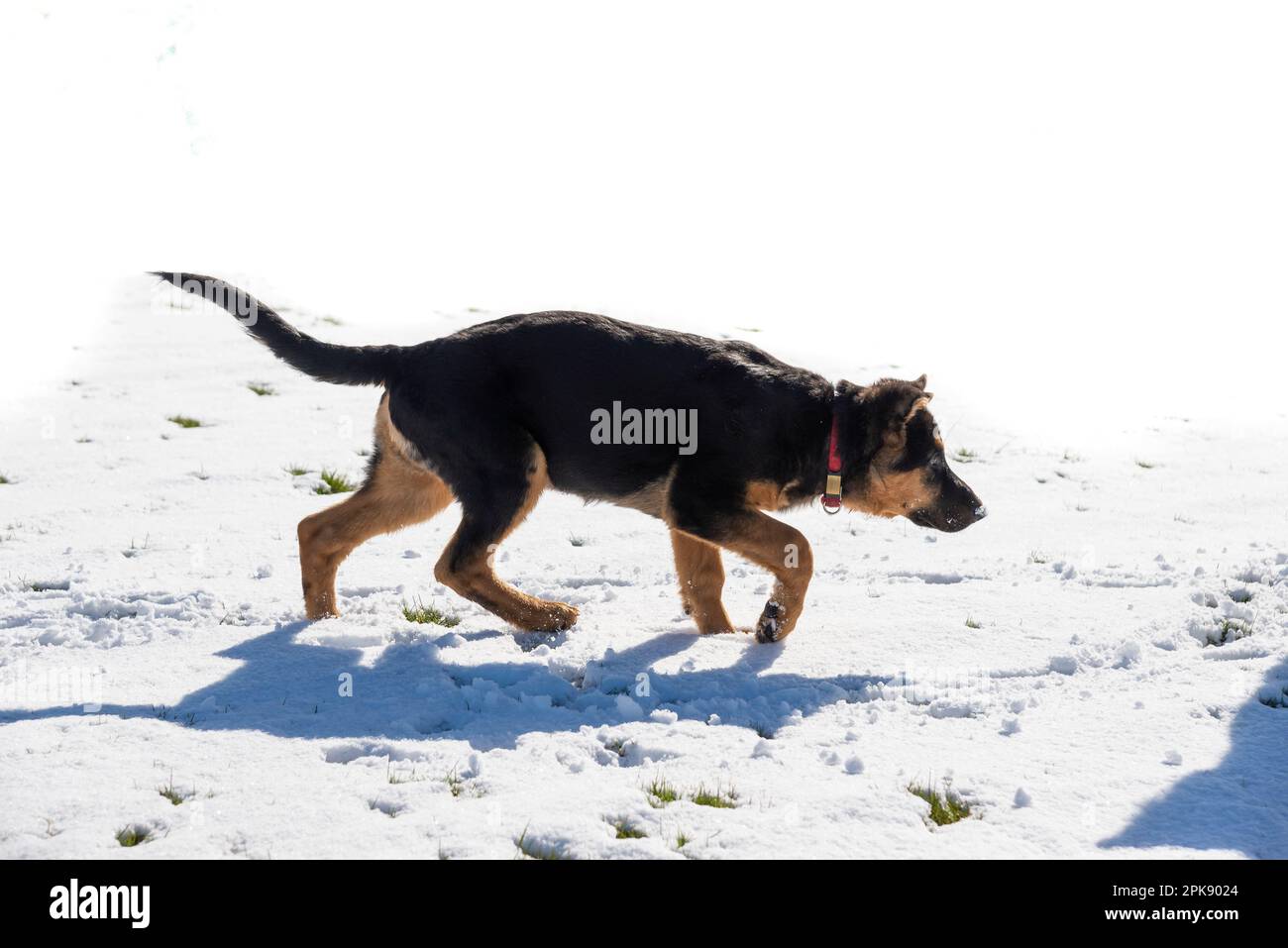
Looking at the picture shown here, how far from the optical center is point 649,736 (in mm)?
4324

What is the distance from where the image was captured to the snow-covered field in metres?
3.54

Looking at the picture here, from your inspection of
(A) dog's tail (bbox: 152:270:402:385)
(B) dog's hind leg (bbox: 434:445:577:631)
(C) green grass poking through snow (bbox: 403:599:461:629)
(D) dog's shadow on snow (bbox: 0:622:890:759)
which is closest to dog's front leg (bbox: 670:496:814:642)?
(D) dog's shadow on snow (bbox: 0:622:890:759)

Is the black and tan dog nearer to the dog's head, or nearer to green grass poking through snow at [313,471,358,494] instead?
the dog's head

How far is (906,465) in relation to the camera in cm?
614

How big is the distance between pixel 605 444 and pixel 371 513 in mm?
1326

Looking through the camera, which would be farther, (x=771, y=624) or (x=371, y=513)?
(x=371, y=513)

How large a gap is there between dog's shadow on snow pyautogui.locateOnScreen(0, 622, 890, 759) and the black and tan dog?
56 cm

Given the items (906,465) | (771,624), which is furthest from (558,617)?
(906,465)

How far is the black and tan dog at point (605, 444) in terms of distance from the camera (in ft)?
18.6

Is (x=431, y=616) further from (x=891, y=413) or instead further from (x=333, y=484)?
(x=333, y=484)

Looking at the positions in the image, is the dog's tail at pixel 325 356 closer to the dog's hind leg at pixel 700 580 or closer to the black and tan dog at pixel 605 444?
the black and tan dog at pixel 605 444

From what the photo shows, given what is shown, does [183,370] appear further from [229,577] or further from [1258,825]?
[1258,825]

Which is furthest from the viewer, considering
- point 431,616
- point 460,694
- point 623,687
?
point 431,616
